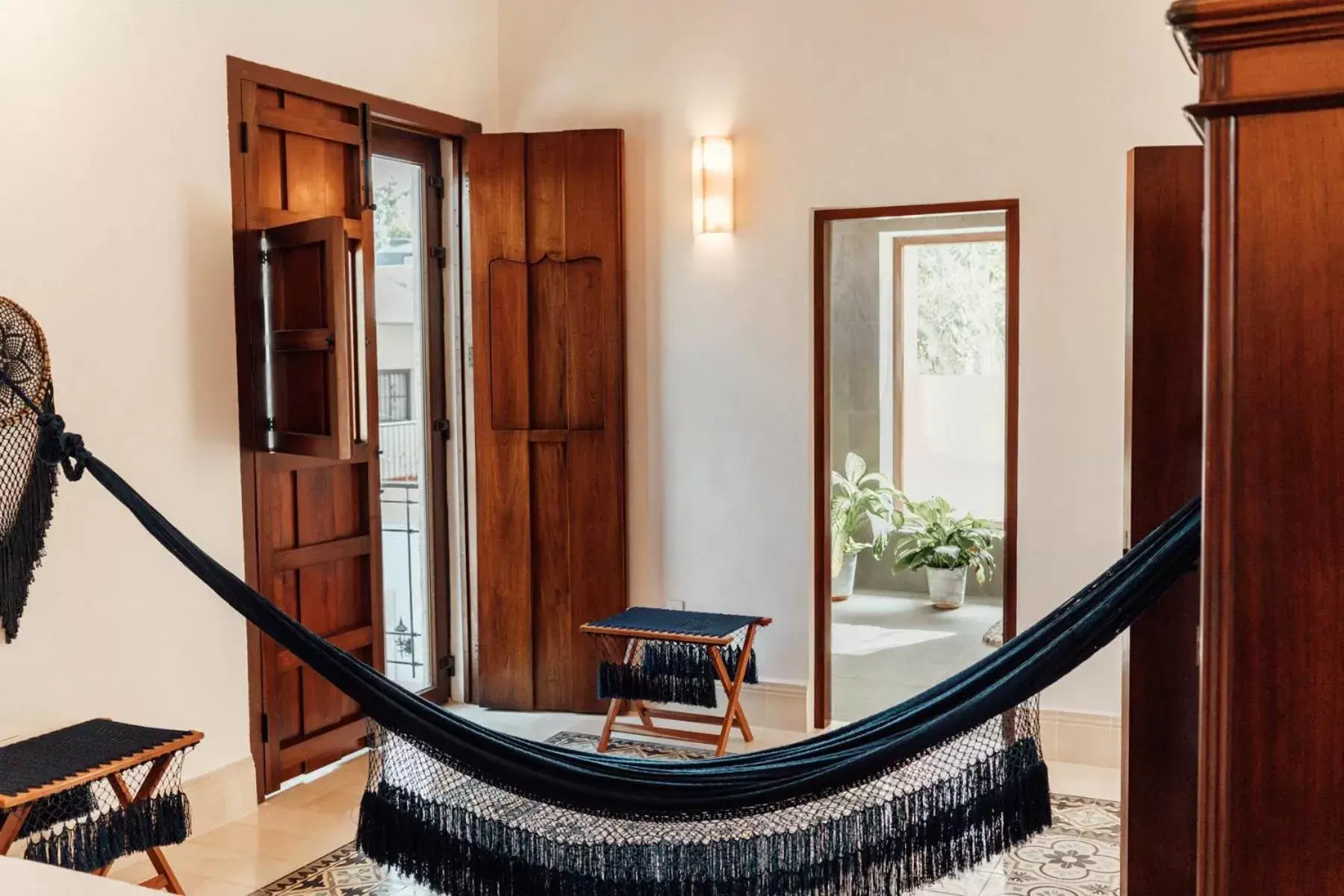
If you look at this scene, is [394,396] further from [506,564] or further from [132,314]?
[132,314]

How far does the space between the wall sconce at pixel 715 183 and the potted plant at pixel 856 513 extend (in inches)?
92.5

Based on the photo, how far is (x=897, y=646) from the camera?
19.5 ft

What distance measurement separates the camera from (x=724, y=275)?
4.66m

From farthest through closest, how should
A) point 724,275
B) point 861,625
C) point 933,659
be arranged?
point 861,625 → point 933,659 → point 724,275

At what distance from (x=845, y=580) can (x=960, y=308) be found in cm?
167

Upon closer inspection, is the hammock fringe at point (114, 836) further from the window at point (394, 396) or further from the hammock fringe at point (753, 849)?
the window at point (394, 396)

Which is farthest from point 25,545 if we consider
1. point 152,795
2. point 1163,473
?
point 1163,473

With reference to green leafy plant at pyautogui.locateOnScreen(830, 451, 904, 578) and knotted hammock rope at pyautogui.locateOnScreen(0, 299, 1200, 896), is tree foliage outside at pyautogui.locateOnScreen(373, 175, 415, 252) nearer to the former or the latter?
knotted hammock rope at pyautogui.locateOnScreen(0, 299, 1200, 896)

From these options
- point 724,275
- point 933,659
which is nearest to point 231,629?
point 724,275

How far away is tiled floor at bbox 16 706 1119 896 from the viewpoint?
128 inches

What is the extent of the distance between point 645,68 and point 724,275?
87cm

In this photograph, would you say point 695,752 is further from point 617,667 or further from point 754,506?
point 754,506

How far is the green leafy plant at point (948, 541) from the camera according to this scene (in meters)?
6.73

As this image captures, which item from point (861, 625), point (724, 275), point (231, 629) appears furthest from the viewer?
point (861, 625)
